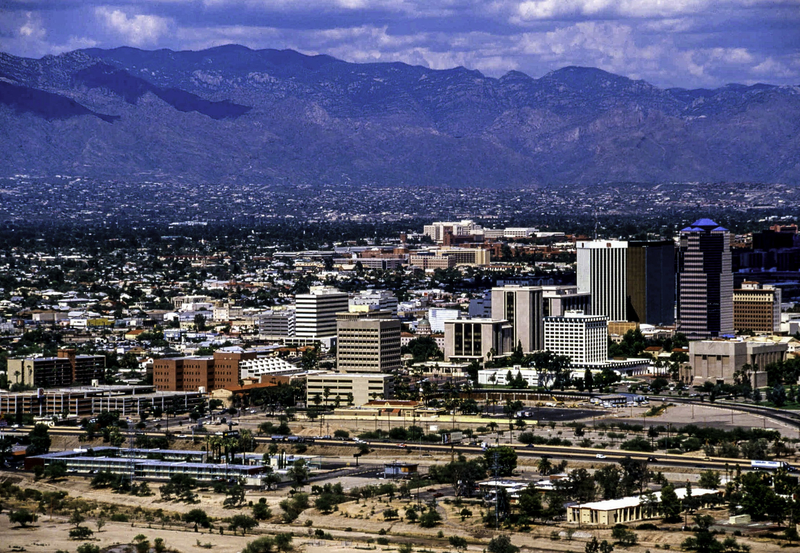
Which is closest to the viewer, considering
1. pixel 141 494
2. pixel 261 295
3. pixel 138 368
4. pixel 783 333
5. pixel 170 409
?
pixel 141 494

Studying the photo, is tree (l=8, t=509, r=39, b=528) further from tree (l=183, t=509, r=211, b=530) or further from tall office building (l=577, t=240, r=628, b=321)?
tall office building (l=577, t=240, r=628, b=321)

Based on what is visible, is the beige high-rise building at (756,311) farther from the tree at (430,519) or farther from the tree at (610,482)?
the tree at (430,519)

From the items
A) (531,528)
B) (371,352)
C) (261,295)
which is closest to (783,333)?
(371,352)

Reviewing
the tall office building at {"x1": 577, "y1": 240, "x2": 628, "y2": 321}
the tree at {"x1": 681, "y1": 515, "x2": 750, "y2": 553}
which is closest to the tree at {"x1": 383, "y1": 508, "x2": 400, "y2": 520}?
the tree at {"x1": 681, "y1": 515, "x2": 750, "y2": 553}

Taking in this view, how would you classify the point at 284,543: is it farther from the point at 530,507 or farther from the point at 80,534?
the point at 530,507

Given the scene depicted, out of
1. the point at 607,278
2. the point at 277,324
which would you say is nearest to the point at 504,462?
the point at 277,324

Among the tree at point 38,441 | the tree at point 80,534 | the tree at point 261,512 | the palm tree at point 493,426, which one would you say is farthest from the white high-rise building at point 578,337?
the tree at point 80,534

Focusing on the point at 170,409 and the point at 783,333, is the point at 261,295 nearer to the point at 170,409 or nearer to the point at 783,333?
the point at 783,333

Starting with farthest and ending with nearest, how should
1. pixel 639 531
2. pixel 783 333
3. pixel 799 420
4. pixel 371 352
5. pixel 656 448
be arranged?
1. pixel 783 333
2. pixel 371 352
3. pixel 799 420
4. pixel 656 448
5. pixel 639 531
